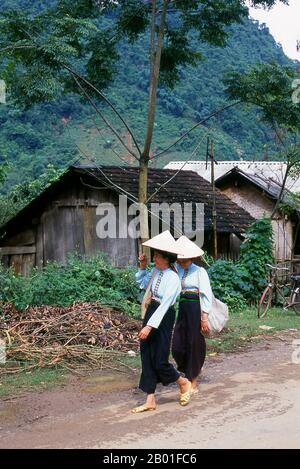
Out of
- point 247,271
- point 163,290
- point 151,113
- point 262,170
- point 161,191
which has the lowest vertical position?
point 247,271

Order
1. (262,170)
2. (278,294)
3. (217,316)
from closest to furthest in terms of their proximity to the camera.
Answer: (217,316)
(278,294)
(262,170)

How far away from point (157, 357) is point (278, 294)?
8450mm

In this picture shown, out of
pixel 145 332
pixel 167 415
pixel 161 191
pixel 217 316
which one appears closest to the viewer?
pixel 167 415

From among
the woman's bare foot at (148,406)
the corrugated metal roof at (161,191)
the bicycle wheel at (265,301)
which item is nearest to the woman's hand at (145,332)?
the woman's bare foot at (148,406)

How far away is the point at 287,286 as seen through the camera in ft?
47.5

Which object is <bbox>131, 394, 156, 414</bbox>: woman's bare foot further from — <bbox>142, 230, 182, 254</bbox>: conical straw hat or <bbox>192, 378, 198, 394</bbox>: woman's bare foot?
<bbox>142, 230, 182, 254</bbox>: conical straw hat

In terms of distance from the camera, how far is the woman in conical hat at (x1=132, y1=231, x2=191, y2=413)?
625 centimetres

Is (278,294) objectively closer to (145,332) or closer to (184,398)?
(184,398)

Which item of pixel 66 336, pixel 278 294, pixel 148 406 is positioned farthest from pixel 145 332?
pixel 278 294

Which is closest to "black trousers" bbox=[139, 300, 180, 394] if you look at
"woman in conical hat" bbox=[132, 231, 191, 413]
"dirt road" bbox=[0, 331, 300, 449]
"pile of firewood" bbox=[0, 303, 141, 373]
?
"woman in conical hat" bbox=[132, 231, 191, 413]

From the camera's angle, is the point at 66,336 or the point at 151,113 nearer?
the point at 66,336

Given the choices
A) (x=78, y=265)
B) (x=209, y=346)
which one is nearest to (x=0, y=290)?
(x=78, y=265)

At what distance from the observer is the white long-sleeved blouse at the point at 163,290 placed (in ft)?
20.4

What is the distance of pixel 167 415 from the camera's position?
6059mm
